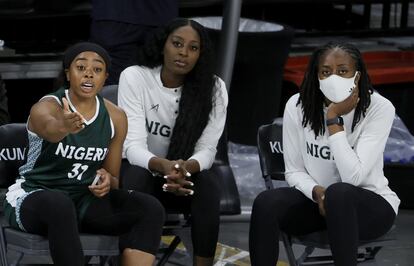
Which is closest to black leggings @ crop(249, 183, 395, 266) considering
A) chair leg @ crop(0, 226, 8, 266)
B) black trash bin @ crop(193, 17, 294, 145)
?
chair leg @ crop(0, 226, 8, 266)

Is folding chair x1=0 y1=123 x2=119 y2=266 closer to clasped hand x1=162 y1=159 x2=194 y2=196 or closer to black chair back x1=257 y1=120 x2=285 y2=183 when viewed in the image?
clasped hand x1=162 y1=159 x2=194 y2=196

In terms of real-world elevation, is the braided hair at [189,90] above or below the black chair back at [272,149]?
above

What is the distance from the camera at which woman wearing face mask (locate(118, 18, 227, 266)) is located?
5652 mm

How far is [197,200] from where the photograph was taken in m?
5.53

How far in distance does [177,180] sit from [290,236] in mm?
528

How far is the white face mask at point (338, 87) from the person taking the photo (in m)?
5.50

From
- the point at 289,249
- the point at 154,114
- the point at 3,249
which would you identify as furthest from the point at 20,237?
the point at 289,249

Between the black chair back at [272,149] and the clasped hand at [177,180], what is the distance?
42 cm

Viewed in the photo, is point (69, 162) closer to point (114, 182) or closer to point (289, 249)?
point (114, 182)

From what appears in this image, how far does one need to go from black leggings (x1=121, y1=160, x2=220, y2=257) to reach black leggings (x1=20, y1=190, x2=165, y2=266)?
0.29m

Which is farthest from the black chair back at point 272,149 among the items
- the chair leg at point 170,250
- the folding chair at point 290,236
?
the chair leg at point 170,250

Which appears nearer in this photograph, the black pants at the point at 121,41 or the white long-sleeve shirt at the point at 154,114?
the white long-sleeve shirt at the point at 154,114

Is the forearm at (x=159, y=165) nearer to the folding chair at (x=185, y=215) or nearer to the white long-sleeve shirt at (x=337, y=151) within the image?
the folding chair at (x=185, y=215)

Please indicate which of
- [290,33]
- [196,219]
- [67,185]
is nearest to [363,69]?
[196,219]
